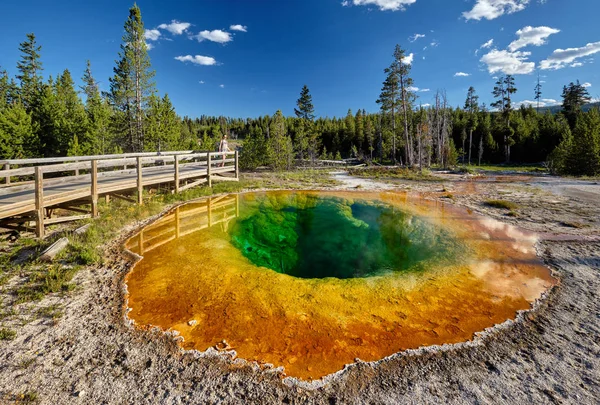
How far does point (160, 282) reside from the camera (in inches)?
228

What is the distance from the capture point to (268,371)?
11.5 feet

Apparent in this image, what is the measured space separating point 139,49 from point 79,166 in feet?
57.7

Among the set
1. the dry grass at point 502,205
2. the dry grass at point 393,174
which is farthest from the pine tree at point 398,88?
the dry grass at point 502,205

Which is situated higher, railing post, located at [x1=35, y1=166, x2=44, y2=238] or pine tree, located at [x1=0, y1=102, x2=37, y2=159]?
pine tree, located at [x1=0, y1=102, x2=37, y2=159]

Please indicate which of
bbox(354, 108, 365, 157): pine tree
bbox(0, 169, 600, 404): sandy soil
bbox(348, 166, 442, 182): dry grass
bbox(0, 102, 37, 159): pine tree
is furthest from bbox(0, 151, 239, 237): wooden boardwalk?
bbox(354, 108, 365, 157): pine tree

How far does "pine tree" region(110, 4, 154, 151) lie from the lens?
22.3 meters

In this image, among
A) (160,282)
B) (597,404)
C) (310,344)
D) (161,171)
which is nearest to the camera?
(597,404)

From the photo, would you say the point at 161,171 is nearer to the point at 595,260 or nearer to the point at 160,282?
the point at 160,282

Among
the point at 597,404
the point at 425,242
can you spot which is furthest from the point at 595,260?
the point at 597,404

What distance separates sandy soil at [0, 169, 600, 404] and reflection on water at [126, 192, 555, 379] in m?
0.27

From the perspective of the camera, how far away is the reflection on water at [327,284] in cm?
414

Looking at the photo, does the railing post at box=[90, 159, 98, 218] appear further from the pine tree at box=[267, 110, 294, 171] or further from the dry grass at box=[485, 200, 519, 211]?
the pine tree at box=[267, 110, 294, 171]

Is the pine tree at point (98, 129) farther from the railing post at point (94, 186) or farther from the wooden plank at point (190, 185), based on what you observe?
the railing post at point (94, 186)

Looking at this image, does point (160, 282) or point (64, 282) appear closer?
point (64, 282)
